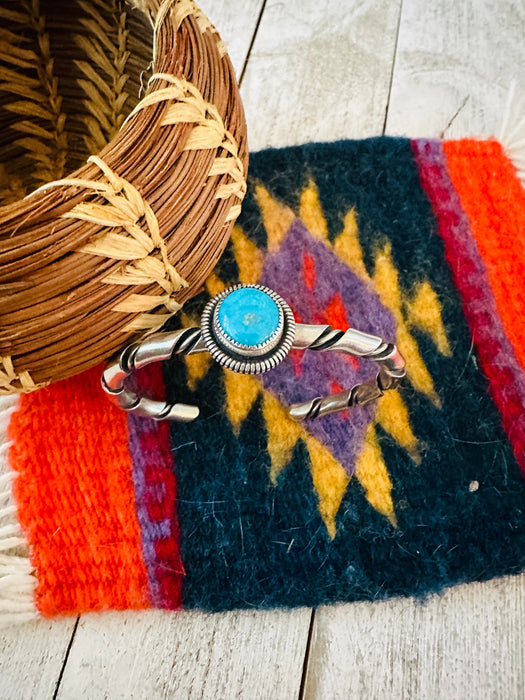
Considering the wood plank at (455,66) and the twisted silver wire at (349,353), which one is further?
the wood plank at (455,66)

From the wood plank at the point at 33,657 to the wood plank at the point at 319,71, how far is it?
409 mm

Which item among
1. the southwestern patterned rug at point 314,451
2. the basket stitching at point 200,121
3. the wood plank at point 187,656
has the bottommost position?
the wood plank at point 187,656

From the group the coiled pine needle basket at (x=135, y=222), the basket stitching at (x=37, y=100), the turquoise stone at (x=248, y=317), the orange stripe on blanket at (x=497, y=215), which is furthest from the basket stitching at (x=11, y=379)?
the orange stripe on blanket at (x=497, y=215)

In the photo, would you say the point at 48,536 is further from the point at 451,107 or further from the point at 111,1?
the point at 451,107

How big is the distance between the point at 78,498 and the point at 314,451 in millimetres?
162

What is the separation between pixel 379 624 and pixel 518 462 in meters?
0.14

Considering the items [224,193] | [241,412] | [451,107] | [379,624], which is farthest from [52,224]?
[451,107]

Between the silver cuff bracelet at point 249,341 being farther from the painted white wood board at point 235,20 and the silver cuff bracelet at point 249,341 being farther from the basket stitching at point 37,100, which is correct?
the painted white wood board at point 235,20

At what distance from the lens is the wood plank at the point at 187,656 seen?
383 millimetres

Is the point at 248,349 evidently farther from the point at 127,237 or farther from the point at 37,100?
the point at 37,100

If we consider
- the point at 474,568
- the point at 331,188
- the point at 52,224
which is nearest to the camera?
the point at 52,224

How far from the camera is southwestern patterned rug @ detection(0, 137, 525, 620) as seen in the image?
0.39 metres

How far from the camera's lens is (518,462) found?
42cm

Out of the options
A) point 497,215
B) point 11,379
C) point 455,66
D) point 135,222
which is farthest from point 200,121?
point 455,66
